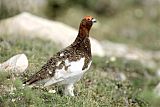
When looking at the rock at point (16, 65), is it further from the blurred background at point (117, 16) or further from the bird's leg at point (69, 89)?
the blurred background at point (117, 16)

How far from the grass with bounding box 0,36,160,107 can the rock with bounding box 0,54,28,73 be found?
0.12 meters

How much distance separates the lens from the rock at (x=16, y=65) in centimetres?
936

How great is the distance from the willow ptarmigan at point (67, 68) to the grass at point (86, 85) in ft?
0.57

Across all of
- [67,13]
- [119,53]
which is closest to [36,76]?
[119,53]

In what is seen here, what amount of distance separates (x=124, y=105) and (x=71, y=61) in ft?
4.69

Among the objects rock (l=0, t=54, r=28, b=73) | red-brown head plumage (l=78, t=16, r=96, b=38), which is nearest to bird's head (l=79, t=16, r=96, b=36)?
red-brown head plumage (l=78, t=16, r=96, b=38)

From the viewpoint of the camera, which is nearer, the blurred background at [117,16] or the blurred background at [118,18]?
the blurred background at [118,18]

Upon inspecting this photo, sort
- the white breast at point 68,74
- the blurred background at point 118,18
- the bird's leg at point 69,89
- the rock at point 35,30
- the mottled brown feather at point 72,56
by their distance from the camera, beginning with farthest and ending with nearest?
1. the blurred background at point 118,18
2. the rock at point 35,30
3. the bird's leg at point 69,89
4. the mottled brown feather at point 72,56
5. the white breast at point 68,74

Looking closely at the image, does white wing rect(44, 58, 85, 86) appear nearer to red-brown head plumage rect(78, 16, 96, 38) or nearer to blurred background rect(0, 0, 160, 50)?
red-brown head plumage rect(78, 16, 96, 38)

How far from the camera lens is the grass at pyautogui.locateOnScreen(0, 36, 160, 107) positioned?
27.8 ft

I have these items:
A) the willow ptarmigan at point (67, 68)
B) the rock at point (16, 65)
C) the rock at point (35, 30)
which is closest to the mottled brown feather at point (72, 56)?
the willow ptarmigan at point (67, 68)

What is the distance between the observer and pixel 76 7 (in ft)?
65.1

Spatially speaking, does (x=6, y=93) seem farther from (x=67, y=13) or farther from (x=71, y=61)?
(x=67, y=13)

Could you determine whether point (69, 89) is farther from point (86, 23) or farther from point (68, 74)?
point (86, 23)
